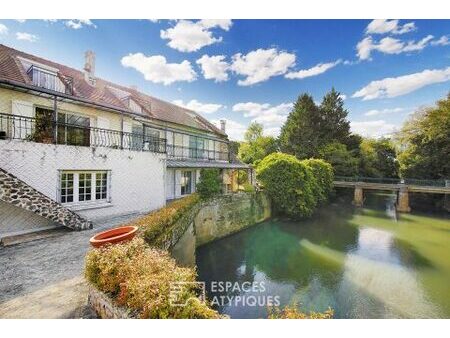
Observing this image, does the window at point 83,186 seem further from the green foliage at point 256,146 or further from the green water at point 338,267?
the green foliage at point 256,146

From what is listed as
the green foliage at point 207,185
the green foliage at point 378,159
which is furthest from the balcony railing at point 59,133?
the green foliage at point 378,159

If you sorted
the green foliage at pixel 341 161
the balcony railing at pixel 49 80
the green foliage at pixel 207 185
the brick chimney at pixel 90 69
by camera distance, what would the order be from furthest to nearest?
the green foliage at pixel 341 161 → the green foliage at pixel 207 185 → the brick chimney at pixel 90 69 → the balcony railing at pixel 49 80

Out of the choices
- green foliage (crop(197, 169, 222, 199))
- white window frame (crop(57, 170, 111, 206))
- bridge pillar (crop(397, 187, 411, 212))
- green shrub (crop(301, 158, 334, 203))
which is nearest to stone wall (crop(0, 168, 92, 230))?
white window frame (crop(57, 170, 111, 206))

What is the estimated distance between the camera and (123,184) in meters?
10.4

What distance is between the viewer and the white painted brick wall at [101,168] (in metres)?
7.30

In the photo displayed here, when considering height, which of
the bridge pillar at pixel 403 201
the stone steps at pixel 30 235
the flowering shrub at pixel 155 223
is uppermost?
the flowering shrub at pixel 155 223

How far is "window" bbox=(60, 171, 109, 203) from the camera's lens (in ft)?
28.4

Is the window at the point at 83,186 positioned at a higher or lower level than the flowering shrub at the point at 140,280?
higher

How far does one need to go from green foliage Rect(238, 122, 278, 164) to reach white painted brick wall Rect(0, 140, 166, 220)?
80.6 feet

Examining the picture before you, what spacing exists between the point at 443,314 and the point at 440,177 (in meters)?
25.1

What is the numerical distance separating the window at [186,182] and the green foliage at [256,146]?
18.1 metres

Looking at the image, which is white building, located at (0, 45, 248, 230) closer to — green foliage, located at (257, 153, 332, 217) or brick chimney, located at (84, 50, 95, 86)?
brick chimney, located at (84, 50, 95, 86)
